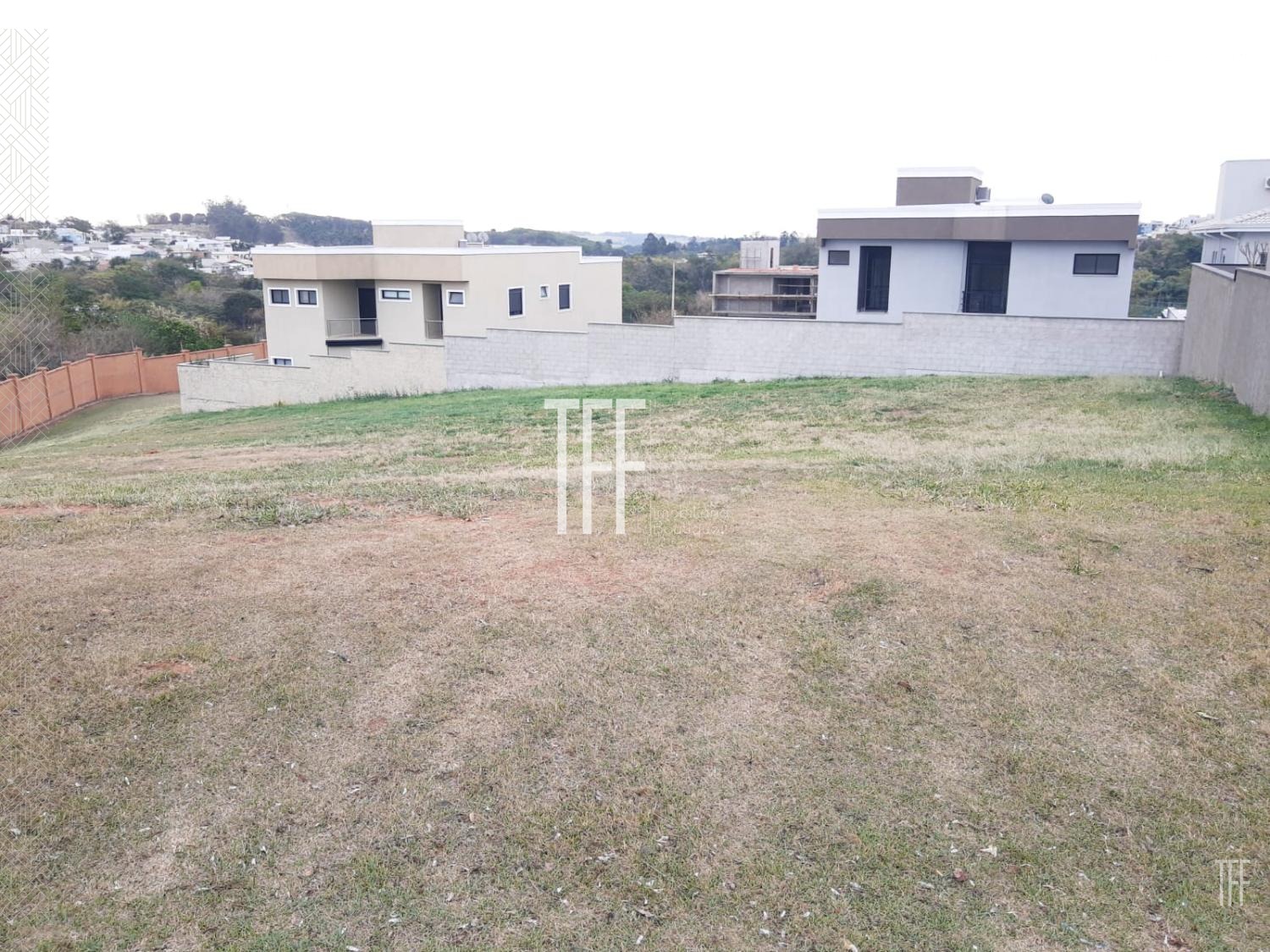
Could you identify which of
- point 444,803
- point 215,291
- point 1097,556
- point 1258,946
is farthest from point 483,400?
point 215,291

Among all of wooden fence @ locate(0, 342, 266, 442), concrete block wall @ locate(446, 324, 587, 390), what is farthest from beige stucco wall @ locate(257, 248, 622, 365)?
wooden fence @ locate(0, 342, 266, 442)

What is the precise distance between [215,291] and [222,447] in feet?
143

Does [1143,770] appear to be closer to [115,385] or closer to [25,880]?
[25,880]

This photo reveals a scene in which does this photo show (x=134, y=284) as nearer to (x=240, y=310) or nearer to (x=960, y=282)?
(x=240, y=310)

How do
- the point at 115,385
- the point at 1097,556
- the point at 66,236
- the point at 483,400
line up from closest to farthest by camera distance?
the point at 1097,556 → the point at 483,400 → the point at 115,385 → the point at 66,236

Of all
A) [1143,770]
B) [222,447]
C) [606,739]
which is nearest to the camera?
Answer: [1143,770]

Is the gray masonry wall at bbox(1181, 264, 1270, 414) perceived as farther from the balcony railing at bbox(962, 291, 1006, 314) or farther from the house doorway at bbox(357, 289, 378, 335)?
the house doorway at bbox(357, 289, 378, 335)

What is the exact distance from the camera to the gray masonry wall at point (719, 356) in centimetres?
2011

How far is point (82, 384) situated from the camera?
1335 inches

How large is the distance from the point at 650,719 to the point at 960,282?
24.3 m

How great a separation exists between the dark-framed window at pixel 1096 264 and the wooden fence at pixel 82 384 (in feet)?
92.0

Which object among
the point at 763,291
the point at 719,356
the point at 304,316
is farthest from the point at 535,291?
the point at 763,291

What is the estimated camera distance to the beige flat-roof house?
106ft

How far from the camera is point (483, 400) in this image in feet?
75.4
